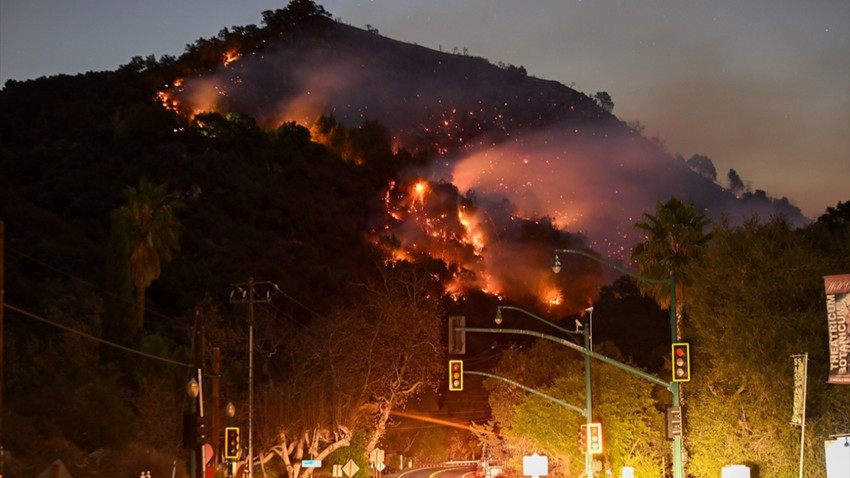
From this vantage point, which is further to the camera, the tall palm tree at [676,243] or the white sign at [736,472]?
the tall palm tree at [676,243]

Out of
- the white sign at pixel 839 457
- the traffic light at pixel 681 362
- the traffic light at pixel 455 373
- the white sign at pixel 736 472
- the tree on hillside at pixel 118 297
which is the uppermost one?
the tree on hillside at pixel 118 297

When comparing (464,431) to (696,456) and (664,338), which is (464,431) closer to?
(664,338)

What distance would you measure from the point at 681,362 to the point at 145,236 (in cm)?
5015

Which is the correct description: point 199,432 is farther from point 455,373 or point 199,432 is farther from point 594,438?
point 594,438

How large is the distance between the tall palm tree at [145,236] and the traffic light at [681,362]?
157 feet

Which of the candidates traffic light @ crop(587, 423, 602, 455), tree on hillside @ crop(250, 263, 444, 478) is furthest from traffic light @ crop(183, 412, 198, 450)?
tree on hillside @ crop(250, 263, 444, 478)

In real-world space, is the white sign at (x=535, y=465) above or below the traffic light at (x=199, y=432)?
below

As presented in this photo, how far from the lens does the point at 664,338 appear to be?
11912cm

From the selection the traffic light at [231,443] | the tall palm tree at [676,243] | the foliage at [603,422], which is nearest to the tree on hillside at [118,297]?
the traffic light at [231,443]

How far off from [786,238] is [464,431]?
92138 mm

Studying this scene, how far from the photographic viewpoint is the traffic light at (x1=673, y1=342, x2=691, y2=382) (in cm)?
3189

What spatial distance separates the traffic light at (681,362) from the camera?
3189 cm

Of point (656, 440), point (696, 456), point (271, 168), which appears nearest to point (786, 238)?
point (696, 456)

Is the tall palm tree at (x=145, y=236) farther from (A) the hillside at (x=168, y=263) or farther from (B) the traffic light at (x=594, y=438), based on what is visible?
(B) the traffic light at (x=594, y=438)
